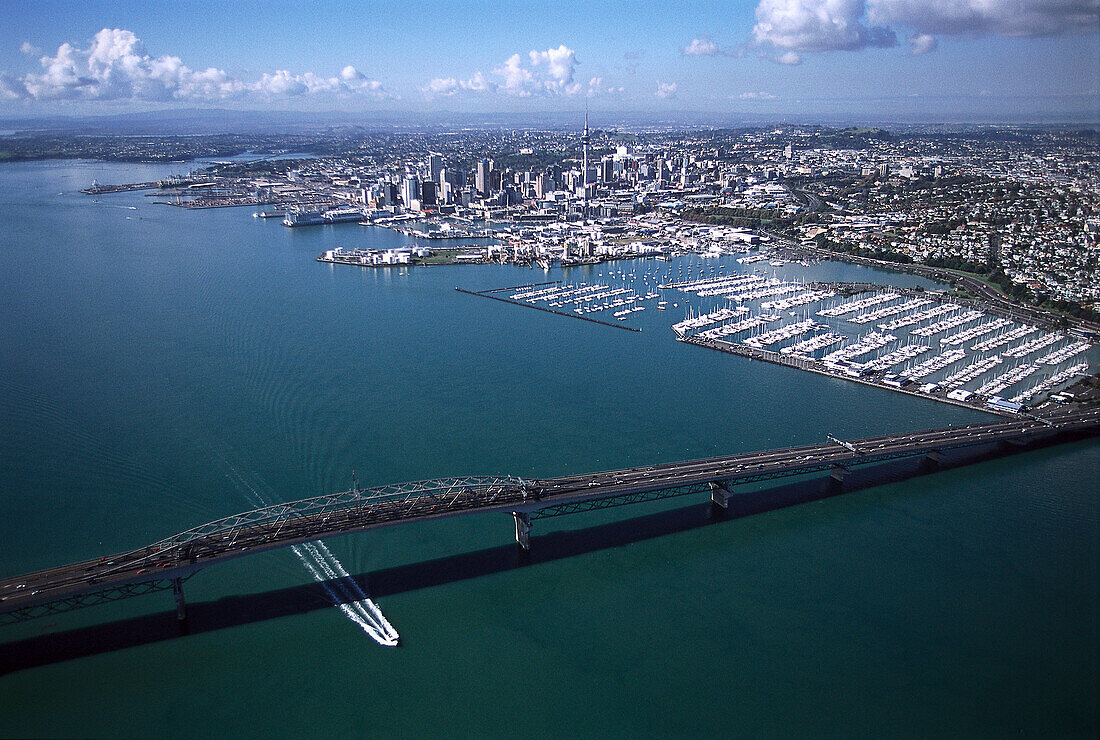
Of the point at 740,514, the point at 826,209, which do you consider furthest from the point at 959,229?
the point at 740,514

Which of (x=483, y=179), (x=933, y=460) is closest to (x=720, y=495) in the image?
(x=933, y=460)

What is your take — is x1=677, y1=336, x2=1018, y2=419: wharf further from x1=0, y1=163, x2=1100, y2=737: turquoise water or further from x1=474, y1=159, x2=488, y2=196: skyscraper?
x1=474, y1=159, x2=488, y2=196: skyscraper

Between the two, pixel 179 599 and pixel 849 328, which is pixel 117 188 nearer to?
pixel 849 328

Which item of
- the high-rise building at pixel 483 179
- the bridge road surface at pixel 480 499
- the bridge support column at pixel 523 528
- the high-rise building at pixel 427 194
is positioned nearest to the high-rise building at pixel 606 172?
the high-rise building at pixel 483 179

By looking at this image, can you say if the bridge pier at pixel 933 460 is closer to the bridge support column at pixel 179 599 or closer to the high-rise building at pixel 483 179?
the bridge support column at pixel 179 599

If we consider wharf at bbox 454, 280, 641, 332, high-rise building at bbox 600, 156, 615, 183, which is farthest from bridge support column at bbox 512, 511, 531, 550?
high-rise building at bbox 600, 156, 615, 183
